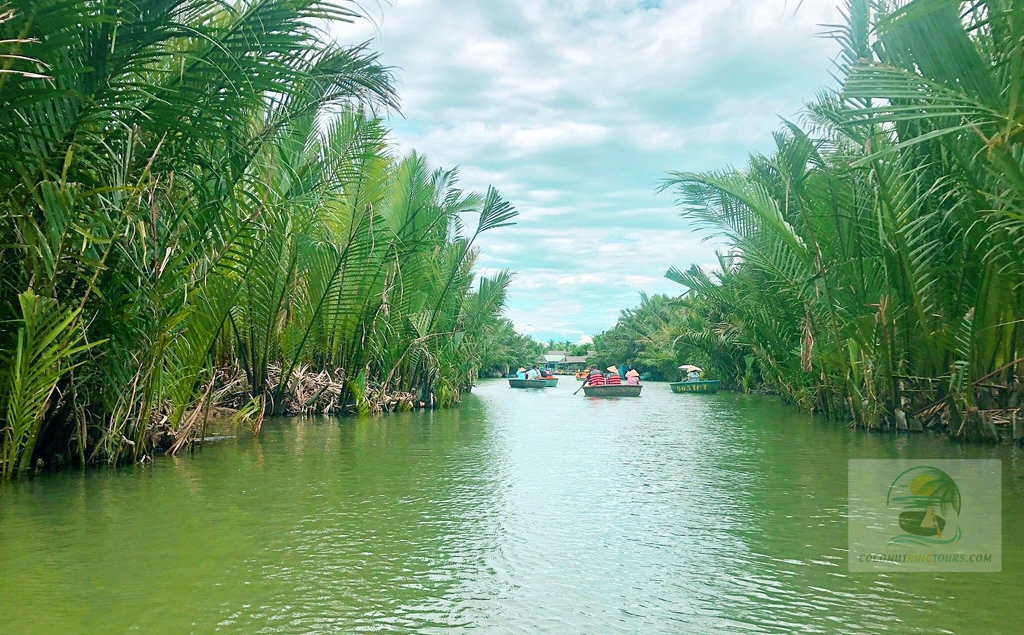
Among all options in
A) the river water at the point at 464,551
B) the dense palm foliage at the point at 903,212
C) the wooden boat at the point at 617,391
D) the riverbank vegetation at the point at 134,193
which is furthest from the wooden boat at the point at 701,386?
the riverbank vegetation at the point at 134,193

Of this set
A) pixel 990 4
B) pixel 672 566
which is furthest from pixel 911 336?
pixel 672 566

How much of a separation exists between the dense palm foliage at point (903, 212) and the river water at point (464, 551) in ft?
4.99

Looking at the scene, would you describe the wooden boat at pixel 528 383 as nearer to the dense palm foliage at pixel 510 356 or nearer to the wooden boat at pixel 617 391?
the wooden boat at pixel 617 391

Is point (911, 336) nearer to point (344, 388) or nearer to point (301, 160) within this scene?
point (301, 160)

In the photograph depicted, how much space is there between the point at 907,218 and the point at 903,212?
0.42 metres

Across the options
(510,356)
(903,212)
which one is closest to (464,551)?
(903,212)

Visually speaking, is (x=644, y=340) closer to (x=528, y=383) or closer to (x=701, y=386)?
(x=528, y=383)

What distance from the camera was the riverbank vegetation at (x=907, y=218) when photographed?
4.34 m

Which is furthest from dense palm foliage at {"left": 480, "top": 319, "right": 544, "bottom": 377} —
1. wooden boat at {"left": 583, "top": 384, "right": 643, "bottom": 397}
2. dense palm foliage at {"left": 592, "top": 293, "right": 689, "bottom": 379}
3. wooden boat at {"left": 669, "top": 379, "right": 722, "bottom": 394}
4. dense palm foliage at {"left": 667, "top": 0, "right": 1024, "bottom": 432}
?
dense palm foliage at {"left": 667, "top": 0, "right": 1024, "bottom": 432}

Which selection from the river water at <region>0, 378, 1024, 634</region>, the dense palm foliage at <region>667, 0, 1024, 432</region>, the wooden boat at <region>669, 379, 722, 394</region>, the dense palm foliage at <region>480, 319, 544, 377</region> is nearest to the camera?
the river water at <region>0, 378, 1024, 634</region>

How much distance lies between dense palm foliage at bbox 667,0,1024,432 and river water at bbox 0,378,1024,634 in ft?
4.99

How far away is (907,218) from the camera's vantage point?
813 cm

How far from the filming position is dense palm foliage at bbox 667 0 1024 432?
429cm

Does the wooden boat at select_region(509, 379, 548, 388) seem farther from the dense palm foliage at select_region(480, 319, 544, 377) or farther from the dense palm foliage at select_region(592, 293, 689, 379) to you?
the dense palm foliage at select_region(480, 319, 544, 377)
